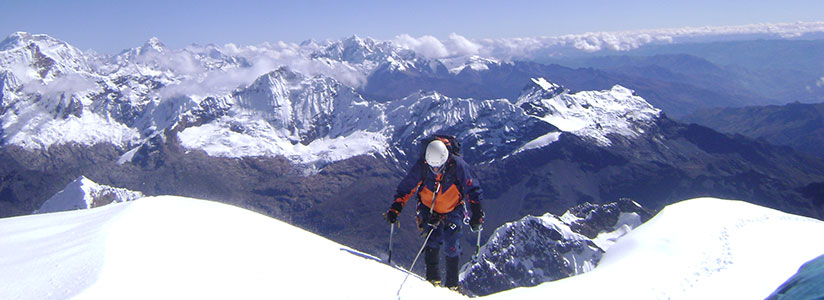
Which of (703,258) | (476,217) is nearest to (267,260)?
(476,217)

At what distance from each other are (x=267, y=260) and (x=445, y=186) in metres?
6.18

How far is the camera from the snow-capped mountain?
514 feet

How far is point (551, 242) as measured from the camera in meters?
168

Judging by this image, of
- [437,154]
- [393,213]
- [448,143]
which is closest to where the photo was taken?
[437,154]

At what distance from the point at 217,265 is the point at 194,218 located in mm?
3179

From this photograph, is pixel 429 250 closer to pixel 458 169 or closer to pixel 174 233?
pixel 458 169

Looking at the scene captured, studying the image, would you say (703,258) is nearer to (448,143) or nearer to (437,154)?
(448,143)

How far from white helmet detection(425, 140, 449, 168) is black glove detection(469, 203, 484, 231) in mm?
2039

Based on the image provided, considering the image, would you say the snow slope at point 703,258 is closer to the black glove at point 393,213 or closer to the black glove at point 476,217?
the black glove at point 476,217

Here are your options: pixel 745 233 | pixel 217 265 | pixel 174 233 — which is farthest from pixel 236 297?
pixel 745 233

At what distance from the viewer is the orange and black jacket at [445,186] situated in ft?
48.7

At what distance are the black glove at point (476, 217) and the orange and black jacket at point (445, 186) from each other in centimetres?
12

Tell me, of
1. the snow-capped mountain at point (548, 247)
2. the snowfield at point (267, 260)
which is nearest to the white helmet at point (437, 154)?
the snowfield at point (267, 260)

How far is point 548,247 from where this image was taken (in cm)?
16600
